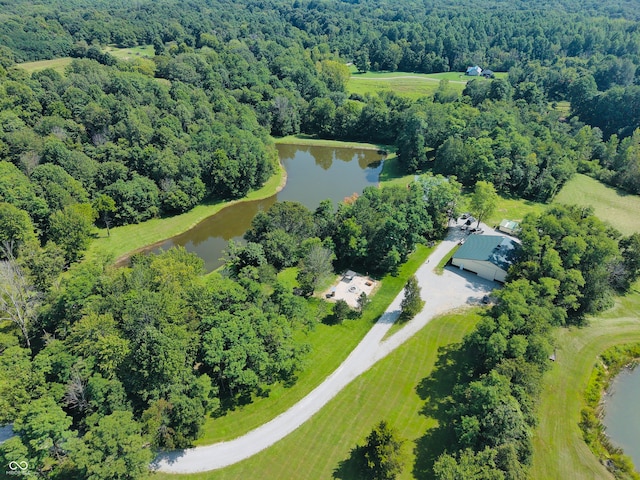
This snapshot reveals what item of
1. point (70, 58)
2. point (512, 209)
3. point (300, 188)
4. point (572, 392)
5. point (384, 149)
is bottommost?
point (300, 188)

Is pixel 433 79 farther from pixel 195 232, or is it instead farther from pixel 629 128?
pixel 195 232

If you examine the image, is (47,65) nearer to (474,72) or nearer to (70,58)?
(70,58)

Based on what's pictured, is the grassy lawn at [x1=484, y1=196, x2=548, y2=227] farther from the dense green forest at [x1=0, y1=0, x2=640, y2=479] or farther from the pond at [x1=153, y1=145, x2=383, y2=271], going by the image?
the pond at [x1=153, y1=145, x2=383, y2=271]

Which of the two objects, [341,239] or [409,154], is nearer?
[341,239]

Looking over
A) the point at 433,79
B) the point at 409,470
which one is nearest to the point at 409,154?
the point at 409,470

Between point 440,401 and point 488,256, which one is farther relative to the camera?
point 488,256

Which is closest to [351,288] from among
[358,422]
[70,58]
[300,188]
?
[358,422]

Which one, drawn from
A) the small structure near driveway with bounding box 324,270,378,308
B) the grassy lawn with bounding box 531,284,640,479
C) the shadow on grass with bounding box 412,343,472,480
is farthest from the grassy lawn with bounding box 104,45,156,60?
the grassy lawn with bounding box 531,284,640,479
